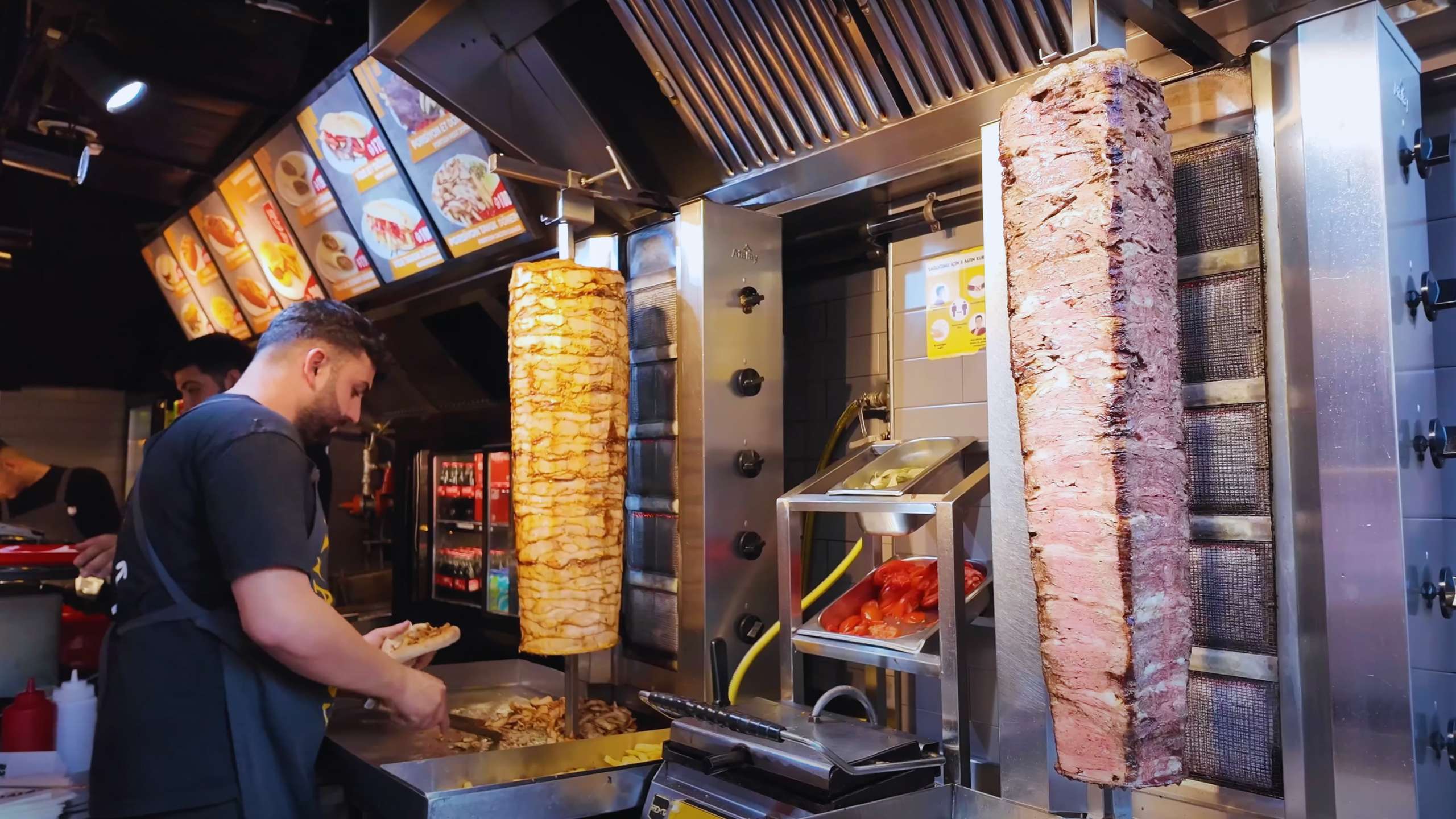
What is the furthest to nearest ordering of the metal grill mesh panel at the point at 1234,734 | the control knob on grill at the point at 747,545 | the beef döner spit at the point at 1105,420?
the control knob on grill at the point at 747,545, the metal grill mesh panel at the point at 1234,734, the beef döner spit at the point at 1105,420

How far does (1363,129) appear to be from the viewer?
67.1 inches

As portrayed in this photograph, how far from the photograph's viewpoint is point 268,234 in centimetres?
620

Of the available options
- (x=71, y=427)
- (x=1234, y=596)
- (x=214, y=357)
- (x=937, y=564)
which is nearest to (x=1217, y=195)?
(x=1234, y=596)

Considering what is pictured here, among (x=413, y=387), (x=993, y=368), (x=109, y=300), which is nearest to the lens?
(x=993, y=368)

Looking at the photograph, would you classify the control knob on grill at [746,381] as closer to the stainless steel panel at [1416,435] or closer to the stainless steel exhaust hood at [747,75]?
the stainless steel exhaust hood at [747,75]

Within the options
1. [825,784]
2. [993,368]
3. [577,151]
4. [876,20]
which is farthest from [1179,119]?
[577,151]

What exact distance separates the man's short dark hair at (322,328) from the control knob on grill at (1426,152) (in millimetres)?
2512

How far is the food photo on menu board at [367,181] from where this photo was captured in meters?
4.75

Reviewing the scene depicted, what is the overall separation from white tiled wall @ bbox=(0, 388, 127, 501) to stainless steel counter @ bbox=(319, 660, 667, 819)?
27.3 feet

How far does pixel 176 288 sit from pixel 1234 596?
8.29m

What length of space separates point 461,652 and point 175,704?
3048 mm

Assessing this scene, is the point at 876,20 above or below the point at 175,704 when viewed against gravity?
above

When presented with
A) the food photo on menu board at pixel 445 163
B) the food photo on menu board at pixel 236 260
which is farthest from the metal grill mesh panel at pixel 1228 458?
the food photo on menu board at pixel 236 260

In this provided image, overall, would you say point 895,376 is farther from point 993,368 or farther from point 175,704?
point 175,704
